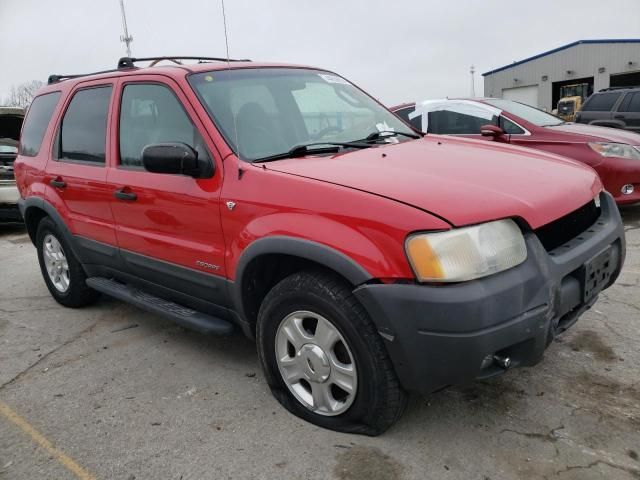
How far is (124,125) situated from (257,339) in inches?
67.2

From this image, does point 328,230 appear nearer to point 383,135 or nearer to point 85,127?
point 383,135

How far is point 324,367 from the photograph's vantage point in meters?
2.51

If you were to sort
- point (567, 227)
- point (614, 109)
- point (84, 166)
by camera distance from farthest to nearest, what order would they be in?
point (614, 109)
point (84, 166)
point (567, 227)

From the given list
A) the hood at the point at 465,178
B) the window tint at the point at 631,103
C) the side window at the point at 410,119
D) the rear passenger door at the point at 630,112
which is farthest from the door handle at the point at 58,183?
the window tint at the point at 631,103

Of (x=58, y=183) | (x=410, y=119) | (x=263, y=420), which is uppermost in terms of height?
(x=410, y=119)

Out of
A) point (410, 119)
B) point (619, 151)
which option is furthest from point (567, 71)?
point (619, 151)

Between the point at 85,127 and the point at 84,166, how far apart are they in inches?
11.7

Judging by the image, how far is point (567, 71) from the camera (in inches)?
1378

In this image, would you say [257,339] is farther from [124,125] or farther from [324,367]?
[124,125]

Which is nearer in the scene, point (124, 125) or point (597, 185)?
point (597, 185)

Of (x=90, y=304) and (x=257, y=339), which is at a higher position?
(x=257, y=339)

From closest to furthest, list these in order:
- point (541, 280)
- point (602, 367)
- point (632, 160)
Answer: point (541, 280) < point (602, 367) < point (632, 160)

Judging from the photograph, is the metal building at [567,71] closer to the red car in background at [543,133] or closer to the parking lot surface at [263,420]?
the red car in background at [543,133]

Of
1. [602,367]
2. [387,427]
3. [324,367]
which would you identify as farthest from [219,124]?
[602,367]
